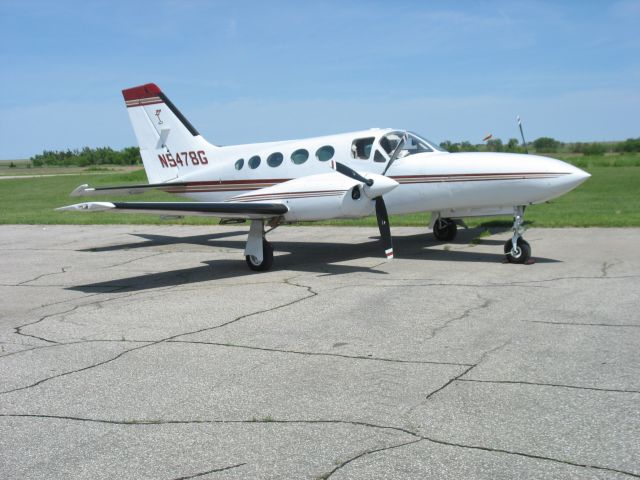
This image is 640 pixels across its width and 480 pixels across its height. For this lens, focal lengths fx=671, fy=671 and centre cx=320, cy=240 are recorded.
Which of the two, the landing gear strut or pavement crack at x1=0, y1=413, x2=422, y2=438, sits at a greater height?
the landing gear strut

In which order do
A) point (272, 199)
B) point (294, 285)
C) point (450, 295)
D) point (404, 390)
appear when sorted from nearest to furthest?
point (404, 390), point (450, 295), point (294, 285), point (272, 199)

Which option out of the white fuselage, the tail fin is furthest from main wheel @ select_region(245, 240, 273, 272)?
the tail fin

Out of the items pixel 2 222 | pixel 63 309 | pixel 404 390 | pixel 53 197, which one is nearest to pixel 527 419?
pixel 404 390

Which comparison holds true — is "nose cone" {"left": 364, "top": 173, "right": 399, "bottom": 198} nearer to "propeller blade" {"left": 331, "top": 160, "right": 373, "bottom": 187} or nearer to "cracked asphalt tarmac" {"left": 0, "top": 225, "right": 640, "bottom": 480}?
"propeller blade" {"left": 331, "top": 160, "right": 373, "bottom": 187}

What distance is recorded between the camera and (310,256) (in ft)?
49.6

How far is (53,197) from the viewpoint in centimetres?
4166

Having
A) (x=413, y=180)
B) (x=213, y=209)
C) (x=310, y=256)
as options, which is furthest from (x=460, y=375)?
(x=310, y=256)

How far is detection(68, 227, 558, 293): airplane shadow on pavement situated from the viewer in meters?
12.6

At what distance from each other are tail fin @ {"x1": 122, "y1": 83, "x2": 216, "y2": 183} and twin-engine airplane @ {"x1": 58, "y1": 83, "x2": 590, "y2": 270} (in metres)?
1.74

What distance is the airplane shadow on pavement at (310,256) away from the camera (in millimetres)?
12633

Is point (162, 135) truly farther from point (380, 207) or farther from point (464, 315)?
point (464, 315)

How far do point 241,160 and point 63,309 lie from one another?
6.96 meters

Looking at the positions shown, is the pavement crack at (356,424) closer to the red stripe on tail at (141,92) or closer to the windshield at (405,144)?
the windshield at (405,144)

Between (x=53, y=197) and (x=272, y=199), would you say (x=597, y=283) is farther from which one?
(x=53, y=197)
